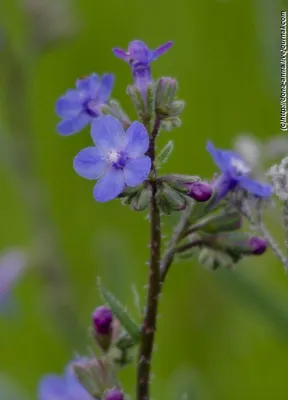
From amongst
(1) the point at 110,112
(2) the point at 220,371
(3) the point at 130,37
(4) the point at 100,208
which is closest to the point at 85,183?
(4) the point at 100,208

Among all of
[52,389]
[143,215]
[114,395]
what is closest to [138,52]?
[114,395]

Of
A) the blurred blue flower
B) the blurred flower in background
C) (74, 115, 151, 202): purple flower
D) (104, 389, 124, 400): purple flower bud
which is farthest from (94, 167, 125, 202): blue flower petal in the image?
the blurred flower in background

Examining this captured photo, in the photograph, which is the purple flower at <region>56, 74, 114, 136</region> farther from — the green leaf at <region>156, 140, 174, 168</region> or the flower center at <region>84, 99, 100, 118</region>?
the green leaf at <region>156, 140, 174, 168</region>

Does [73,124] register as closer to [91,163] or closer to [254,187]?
[91,163]

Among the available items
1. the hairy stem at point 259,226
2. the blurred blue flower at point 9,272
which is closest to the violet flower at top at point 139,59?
the hairy stem at point 259,226

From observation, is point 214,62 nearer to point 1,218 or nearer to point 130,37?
point 130,37

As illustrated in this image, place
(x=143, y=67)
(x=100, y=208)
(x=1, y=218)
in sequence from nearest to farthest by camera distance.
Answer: (x=143, y=67), (x=100, y=208), (x=1, y=218)
